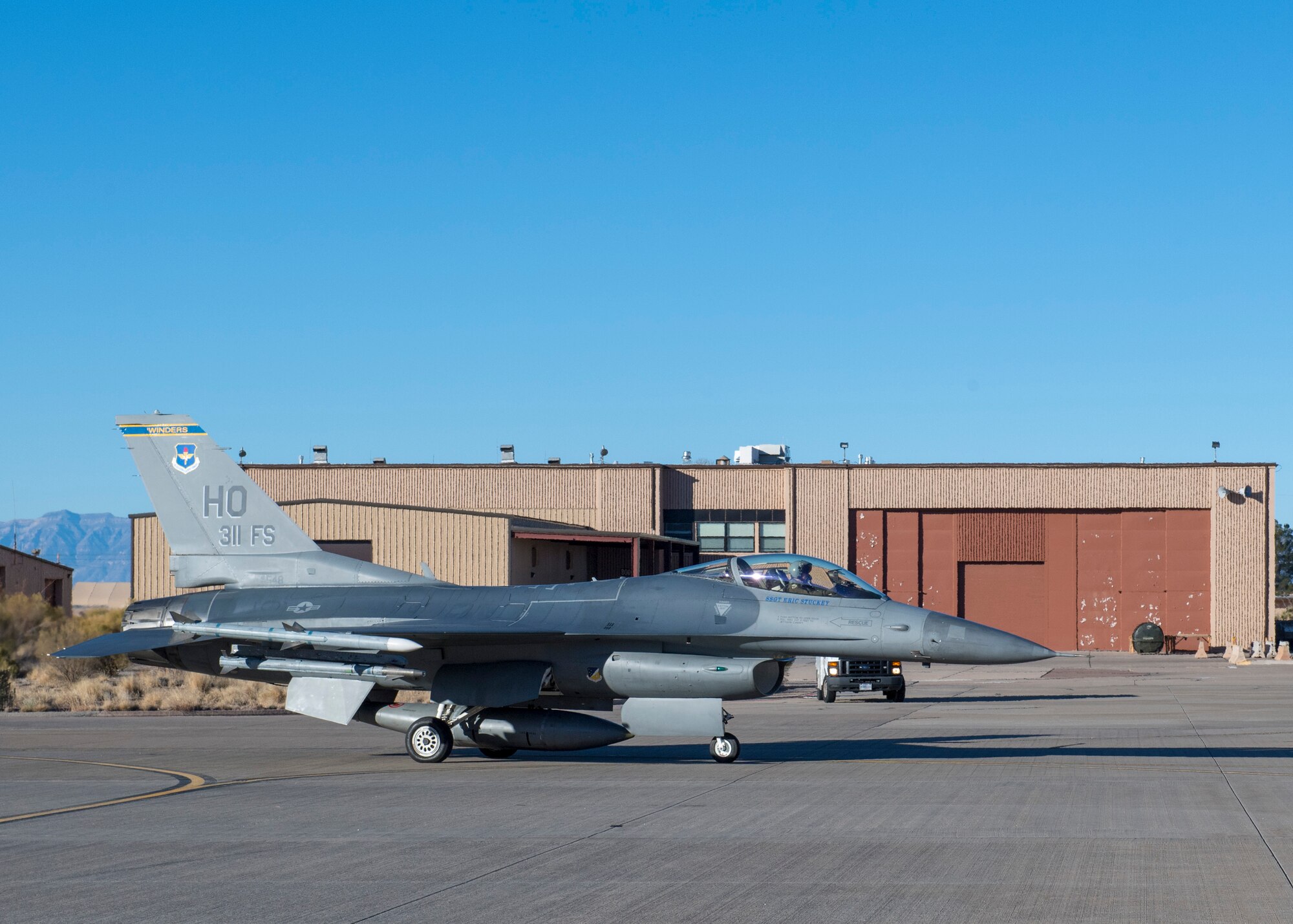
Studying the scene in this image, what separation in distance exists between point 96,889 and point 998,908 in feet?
20.1

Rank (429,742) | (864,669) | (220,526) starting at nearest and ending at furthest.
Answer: (429,742), (220,526), (864,669)

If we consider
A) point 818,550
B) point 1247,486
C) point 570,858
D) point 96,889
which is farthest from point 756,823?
point 1247,486

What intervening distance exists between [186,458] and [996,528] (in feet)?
131

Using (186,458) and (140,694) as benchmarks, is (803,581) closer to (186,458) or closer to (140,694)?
(186,458)

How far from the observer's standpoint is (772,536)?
5597 cm

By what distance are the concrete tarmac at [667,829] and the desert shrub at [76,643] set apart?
46.5 feet

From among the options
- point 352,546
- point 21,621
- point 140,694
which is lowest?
point 140,694

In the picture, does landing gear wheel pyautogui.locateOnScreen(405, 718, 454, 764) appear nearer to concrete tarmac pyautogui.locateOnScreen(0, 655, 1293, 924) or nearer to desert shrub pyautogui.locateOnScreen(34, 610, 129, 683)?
concrete tarmac pyautogui.locateOnScreen(0, 655, 1293, 924)

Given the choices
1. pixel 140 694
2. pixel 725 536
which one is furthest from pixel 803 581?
pixel 725 536

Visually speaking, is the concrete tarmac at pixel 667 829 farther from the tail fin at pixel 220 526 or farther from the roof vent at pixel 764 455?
the roof vent at pixel 764 455

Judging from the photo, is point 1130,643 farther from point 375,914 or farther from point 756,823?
point 375,914

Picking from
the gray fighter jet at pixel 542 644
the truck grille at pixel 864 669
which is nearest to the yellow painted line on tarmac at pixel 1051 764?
the gray fighter jet at pixel 542 644

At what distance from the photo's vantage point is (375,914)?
26.9 ft

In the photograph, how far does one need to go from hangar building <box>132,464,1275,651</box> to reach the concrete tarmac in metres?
32.2
